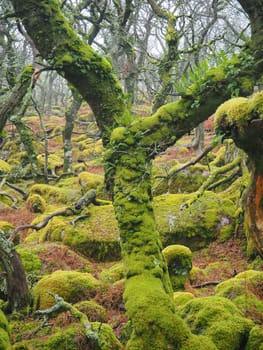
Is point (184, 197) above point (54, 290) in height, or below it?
above

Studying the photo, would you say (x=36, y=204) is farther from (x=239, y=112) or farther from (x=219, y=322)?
(x=239, y=112)

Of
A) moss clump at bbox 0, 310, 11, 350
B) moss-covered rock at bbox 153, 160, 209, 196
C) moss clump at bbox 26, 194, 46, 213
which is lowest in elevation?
moss clump at bbox 0, 310, 11, 350

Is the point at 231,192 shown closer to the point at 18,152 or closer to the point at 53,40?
the point at 53,40

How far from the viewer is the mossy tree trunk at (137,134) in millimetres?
3730

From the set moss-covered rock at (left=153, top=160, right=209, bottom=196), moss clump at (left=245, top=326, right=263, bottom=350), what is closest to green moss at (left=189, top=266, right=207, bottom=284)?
moss clump at (left=245, top=326, right=263, bottom=350)

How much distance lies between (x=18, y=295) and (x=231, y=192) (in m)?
7.81

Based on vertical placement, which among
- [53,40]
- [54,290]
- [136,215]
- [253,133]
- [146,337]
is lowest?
[54,290]

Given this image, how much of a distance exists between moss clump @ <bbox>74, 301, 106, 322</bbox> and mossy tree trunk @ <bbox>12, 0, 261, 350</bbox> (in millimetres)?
1937

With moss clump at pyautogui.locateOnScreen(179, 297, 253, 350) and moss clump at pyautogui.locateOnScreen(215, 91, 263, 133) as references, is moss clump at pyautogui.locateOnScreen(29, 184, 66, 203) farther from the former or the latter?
moss clump at pyautogui.locateOnScreen(215, 91, 263, 133)

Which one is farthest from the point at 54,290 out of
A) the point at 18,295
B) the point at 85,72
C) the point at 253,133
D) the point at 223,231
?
the point at 223,231

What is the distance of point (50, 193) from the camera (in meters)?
15.9

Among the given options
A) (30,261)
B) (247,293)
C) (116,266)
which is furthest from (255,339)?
(30,261)

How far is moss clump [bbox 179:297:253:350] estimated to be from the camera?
4453mm

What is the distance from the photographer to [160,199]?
448 inches
